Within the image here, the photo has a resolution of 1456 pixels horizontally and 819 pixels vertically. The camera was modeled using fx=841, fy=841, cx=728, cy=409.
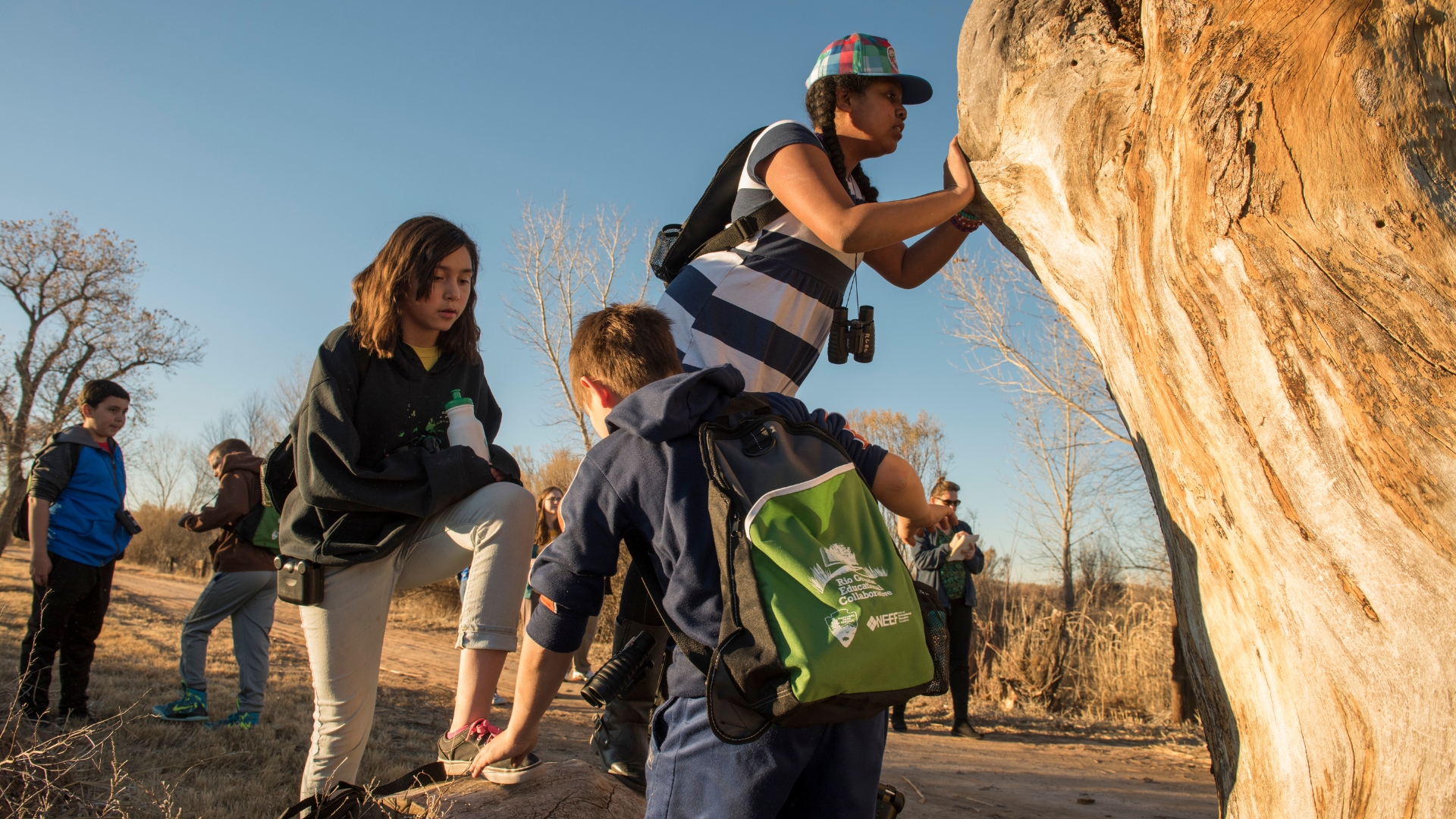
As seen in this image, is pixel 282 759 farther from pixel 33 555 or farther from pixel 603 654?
pixel 603 654

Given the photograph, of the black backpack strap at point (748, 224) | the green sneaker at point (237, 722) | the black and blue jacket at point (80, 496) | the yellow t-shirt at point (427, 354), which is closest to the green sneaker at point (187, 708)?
the green sneaker at point (237, 722)

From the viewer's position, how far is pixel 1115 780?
235 inches

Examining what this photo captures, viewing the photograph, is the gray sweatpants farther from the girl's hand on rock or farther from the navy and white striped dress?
the girl's hand on rock

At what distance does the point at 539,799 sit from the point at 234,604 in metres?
4.10

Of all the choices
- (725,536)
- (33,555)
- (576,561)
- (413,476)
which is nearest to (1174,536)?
(725,536)

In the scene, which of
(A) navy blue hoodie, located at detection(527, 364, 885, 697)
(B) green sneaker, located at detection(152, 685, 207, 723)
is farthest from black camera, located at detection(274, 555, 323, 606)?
(B) green sneaker, located at detection(152, 685, 207, 723)

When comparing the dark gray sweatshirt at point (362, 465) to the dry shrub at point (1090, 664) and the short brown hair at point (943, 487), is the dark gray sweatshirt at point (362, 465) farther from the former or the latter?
the dry shrub at point (1090, 664)

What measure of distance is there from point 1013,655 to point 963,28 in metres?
9.25

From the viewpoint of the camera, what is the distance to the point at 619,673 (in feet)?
6.37

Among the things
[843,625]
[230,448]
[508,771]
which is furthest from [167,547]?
[843,625]

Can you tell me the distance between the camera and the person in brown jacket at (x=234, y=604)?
5051mm

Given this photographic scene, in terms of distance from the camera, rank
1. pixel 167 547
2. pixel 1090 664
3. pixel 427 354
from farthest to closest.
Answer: pixel 167 547, pixel 1090 664, pixel 427 354

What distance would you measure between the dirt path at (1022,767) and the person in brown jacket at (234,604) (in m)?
0.99

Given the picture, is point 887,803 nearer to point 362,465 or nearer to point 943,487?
point 362,465
